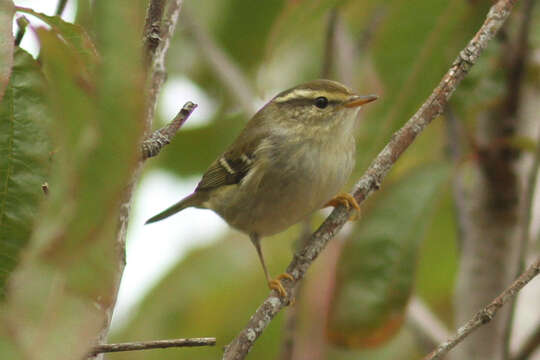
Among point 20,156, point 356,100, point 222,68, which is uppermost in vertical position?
point 222,68

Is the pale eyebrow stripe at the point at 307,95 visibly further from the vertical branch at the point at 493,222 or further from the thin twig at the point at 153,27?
the thin twig at the point at 153,27

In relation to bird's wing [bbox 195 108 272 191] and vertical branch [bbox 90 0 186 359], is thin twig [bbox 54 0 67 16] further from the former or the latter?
bird's wing [bbox 195 108 272 191]

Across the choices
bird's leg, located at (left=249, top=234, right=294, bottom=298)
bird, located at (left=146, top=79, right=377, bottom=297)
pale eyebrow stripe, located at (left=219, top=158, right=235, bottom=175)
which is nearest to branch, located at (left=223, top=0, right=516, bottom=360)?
bird's leg, located at (left=249, top=234, right=294, bottom=298)

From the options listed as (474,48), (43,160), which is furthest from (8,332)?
(474,48)

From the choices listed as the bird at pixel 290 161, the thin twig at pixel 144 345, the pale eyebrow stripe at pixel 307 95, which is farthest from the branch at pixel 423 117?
the pale eyebrow stripe at pixel 307 95

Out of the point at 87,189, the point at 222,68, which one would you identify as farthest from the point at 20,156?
the point at 222,68

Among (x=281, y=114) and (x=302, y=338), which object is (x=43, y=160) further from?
(x=302, y=338)

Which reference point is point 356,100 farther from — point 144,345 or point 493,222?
point 144,345
